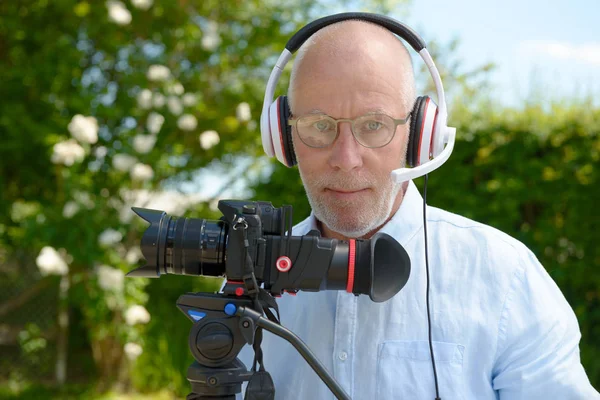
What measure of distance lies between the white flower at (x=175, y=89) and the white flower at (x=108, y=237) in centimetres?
127

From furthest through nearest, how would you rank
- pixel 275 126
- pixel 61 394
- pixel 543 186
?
pixel 61 394 < pixel 543 186 < pixel 275 126

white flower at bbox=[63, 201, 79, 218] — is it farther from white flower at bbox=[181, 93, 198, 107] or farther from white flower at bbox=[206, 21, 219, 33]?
white flower at bbox=[206, 21, 219, 33]

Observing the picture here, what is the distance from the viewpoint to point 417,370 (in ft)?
4.84

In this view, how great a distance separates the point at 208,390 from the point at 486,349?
623mm

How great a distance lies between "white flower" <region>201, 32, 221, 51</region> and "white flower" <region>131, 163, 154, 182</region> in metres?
1.19

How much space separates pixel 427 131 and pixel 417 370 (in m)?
0.58

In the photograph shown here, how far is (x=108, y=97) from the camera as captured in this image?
5.51 m

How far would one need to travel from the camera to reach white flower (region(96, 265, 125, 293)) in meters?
4.83

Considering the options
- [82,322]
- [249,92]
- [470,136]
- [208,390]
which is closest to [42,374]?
[82,322]

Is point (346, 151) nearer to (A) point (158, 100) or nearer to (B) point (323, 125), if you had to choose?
(B) point (323, 125)

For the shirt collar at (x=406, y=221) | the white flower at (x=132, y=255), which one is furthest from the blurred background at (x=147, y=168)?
the shirt collar at (x=406, y=221)

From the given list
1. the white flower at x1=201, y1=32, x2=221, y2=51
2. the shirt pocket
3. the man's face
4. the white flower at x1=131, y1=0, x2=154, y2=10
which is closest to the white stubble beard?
the man's face

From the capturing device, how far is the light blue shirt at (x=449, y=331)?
1403 millimetres

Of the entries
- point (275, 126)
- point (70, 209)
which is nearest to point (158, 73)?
point (70, 209)
